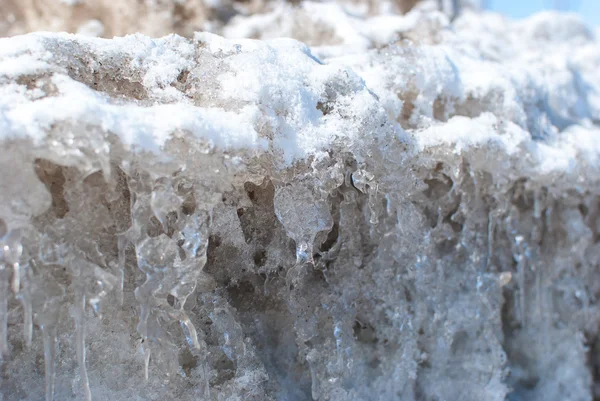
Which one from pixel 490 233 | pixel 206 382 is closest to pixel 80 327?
pixel 206 382

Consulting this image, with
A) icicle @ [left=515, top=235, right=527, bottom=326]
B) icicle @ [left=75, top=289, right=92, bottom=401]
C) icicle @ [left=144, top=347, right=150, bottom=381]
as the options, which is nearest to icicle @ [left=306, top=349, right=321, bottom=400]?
icicle @ [left=144, top=347, right=150, bottom=381]

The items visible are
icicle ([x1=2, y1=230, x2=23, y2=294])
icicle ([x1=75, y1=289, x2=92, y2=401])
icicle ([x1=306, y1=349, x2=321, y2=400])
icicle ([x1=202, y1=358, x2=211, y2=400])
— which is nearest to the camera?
icicle ([x1=2, y1=230, x2=23, y2=294])

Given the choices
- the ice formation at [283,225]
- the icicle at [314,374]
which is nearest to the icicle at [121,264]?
the ice formation at [283,225]

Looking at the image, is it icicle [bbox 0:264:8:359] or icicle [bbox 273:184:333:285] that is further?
icicle [bbox 273:184:333:285]

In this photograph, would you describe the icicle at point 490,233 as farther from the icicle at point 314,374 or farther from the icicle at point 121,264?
the icicle at point 121,264

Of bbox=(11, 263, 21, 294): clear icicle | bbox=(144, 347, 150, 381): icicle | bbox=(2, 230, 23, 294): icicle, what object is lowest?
bbox=(144, 347, 150, 381): icicle

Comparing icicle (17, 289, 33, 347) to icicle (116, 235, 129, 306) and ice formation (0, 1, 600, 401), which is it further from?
icicle (116, 235, 129, 306)

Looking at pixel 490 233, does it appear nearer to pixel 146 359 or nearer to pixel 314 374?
pixel 314 374
